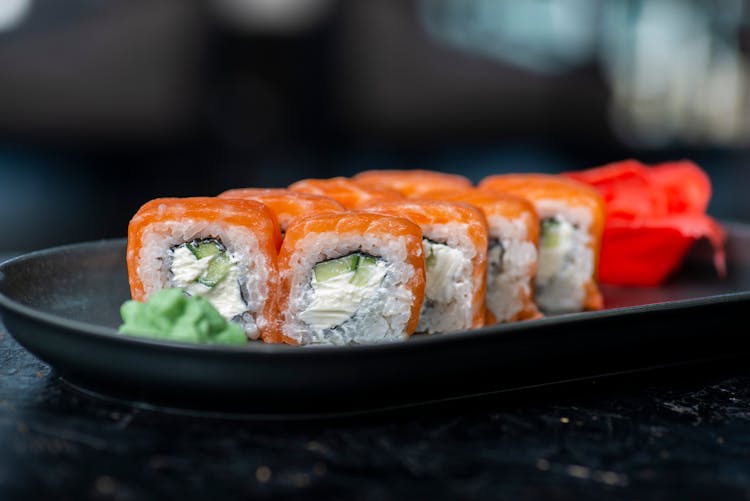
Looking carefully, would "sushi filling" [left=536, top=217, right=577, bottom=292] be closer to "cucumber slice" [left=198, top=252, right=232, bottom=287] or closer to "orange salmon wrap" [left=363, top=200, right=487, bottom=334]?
"orange salmon wrap" [left=363, top=200, right=487, bottom=334]

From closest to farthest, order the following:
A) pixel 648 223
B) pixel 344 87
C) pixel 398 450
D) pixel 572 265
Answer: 1. pixel 398 450
2. pixel 572 265
3. pixel 648 223
4. pixel 344 87

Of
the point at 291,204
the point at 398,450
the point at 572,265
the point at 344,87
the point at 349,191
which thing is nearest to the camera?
the point at 398,450

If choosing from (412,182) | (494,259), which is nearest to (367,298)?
(494,259)

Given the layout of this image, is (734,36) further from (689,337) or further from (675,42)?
(689,337)

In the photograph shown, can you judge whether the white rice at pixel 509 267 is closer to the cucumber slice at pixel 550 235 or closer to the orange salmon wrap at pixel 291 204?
the cucumber slice at pixel 550 235

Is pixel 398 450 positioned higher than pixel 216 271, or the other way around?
pixel 216 271

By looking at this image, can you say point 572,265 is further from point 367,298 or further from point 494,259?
point 367,298
